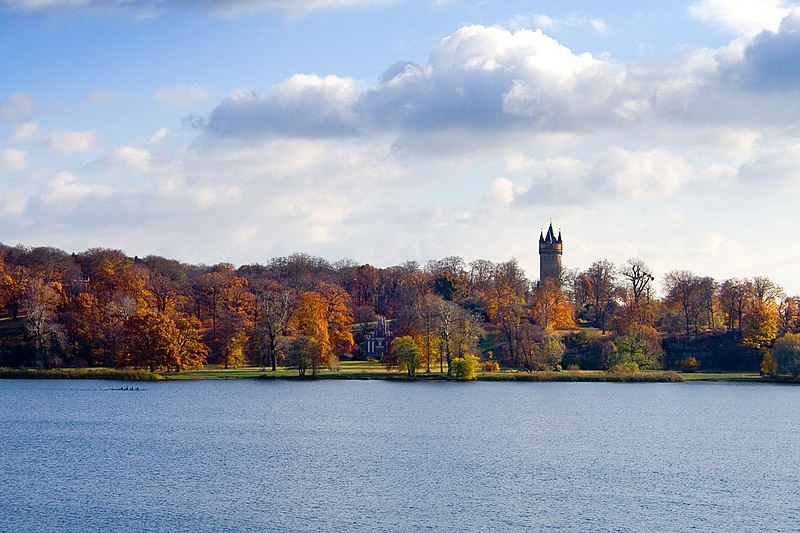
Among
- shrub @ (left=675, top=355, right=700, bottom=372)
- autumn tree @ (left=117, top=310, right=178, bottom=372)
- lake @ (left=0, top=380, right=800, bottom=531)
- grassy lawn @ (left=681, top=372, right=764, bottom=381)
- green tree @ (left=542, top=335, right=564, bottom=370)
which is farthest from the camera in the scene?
shrub @ (left=675, top=355, right=700, bottom=372)

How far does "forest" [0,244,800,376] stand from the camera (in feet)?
332

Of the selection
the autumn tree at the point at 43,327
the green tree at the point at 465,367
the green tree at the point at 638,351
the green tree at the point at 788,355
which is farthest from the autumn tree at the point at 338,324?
the green tree at the point at 788,355

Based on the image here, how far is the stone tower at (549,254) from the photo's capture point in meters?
174

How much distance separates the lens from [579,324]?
14000 centimetres

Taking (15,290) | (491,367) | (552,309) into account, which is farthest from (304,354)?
(15,290)

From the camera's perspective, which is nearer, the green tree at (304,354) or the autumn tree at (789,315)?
the green tree at (304,354)

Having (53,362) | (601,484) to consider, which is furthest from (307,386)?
(601,484)

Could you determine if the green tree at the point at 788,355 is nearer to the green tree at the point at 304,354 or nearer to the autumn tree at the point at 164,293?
the green tree at the point at 304,354

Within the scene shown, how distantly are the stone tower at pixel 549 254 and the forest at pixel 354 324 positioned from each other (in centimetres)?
2488

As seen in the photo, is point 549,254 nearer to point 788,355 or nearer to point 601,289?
point 601,289

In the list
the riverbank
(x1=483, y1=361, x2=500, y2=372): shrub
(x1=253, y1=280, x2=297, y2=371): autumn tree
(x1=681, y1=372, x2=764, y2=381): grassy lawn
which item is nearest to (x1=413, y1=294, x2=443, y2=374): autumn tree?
(x1=483, y1=361, x2=500, y2=372): shrub

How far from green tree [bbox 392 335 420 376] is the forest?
0.17 m

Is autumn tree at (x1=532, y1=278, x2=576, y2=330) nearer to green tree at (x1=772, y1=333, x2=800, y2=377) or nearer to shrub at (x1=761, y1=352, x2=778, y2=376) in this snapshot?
shrub at (x1=761, y1=352, x2=778, y2=376)

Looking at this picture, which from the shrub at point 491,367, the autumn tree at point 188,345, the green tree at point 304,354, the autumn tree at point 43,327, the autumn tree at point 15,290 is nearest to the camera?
the green tree at point 304,354
